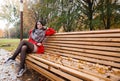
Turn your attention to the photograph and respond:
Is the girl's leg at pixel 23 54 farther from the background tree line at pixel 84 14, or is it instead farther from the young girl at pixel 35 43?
the background tree line at pixel 84 14

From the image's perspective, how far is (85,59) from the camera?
13.7 feet

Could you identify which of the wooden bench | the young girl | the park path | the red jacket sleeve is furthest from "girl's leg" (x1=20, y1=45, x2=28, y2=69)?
the red jacket sleeve

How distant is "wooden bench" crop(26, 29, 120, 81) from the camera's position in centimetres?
302

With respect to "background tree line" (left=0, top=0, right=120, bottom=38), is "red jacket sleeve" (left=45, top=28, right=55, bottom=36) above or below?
below

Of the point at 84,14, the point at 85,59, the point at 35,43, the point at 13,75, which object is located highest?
the point at 84,14

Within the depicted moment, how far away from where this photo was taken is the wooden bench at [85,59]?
119 inches

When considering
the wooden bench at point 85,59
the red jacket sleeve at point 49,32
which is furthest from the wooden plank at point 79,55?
the red jacket sleeve at point 49,32

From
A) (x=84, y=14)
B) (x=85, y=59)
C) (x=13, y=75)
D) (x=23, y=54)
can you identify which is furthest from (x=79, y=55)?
(x=84, y=14)

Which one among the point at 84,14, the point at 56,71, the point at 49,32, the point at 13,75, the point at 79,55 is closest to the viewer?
the point at 56,71

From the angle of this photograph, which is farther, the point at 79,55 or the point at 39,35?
the point at 39,35

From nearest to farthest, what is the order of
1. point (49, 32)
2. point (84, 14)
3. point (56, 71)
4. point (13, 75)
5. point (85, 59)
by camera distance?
point (56, 71)
point (85, 59)
point (13, 75)
point (49, 32)
point (84, 14)

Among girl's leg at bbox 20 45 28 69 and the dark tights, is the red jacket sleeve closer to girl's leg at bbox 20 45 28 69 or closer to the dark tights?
the dark tights

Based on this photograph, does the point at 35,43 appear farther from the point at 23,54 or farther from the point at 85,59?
the point at 85,59

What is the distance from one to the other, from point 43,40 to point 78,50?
207 cm
